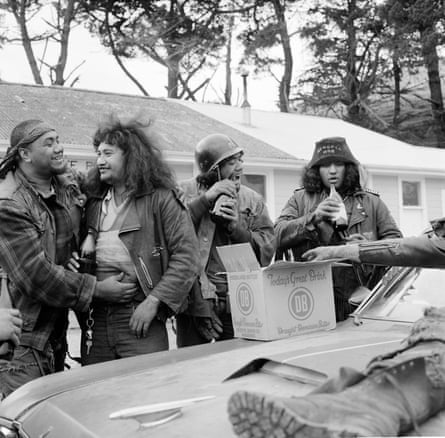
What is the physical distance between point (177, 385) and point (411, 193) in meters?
17.5

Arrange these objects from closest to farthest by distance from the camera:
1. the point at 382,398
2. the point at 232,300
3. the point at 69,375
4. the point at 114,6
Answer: the point at 382,398 → the point at 69,375 → the point at 232,300 → the point at 114,6

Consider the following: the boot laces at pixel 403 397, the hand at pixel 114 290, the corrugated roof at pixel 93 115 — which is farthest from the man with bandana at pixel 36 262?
the corrugated roof at pixel 93 115

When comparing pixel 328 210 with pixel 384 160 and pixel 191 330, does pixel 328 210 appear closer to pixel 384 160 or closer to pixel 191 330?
pixel 191 330

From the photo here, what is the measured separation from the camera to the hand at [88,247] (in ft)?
11.9

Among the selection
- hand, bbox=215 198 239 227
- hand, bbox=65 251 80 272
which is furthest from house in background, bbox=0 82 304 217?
hand, bbox=65 251 80 272

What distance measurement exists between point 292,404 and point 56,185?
2.65 meters

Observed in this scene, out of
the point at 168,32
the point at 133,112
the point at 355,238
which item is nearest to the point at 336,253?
the point at 355,238

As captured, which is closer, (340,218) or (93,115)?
(340,218)

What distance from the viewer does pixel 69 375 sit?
8.51 ft

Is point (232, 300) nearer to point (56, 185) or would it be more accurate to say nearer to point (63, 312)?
point (63, 312)

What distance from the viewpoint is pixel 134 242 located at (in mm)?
3598

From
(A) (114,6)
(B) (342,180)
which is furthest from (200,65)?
(B) (342,180)

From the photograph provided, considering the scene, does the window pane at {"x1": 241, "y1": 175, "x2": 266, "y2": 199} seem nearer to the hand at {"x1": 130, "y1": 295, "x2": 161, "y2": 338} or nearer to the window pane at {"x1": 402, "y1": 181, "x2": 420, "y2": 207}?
the window pane at {"x1": 402, "y1": 181, "x2": 420, "y2": 207}

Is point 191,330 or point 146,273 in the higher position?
point 146,273
